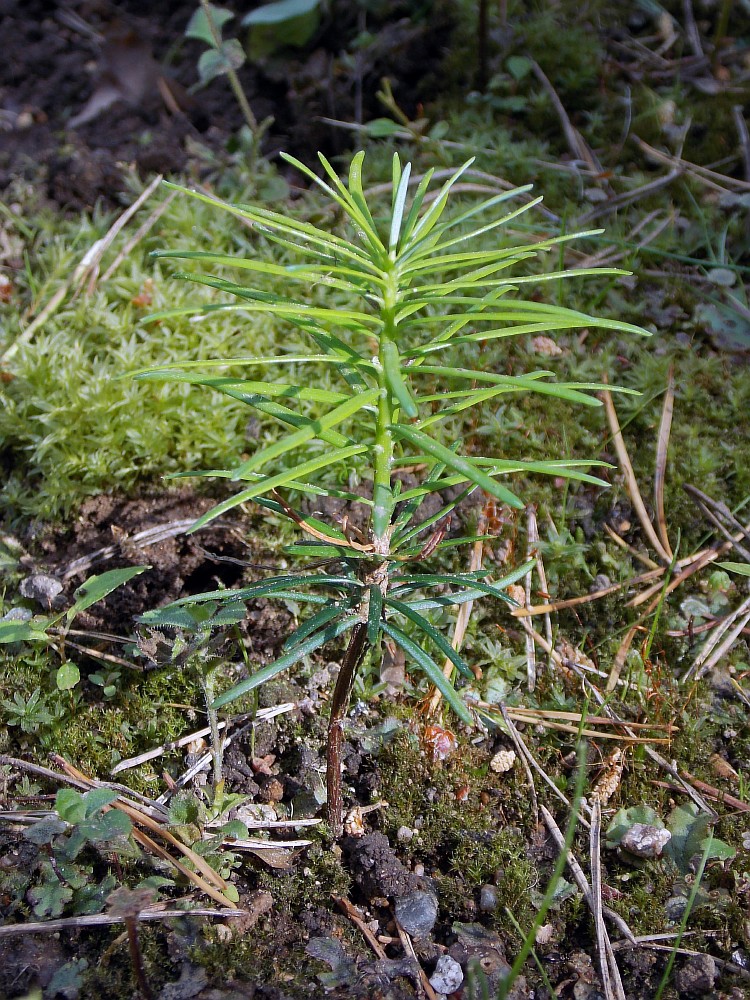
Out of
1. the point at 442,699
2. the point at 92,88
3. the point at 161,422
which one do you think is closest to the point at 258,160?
the point at 92,88

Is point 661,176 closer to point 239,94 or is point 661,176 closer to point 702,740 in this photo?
point 239,94

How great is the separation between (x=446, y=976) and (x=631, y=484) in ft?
→ 5.21

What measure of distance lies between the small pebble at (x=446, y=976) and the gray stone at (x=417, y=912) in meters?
0.08

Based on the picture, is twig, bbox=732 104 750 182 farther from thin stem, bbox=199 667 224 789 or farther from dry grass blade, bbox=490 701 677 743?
thin stem, bbox=199 667 224 789

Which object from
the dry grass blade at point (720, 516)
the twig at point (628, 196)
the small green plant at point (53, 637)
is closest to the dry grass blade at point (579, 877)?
the dry grass blade at point (720, 516)

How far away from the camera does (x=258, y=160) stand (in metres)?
3.46

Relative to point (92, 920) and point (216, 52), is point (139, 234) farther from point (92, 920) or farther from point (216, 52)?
point (92, 920)

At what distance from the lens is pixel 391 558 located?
5.44 feet

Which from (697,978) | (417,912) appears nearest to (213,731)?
(417,912)

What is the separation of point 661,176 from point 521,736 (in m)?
2.64

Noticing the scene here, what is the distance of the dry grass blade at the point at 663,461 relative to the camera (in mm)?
2537

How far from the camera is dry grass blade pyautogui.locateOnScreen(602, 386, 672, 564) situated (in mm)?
2520

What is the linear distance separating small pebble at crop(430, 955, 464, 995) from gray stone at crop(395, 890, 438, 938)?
78mm

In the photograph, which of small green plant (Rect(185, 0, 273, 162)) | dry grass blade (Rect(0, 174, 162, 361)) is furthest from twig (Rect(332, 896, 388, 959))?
small green plant (Rect(185, 0, 273, 162))
